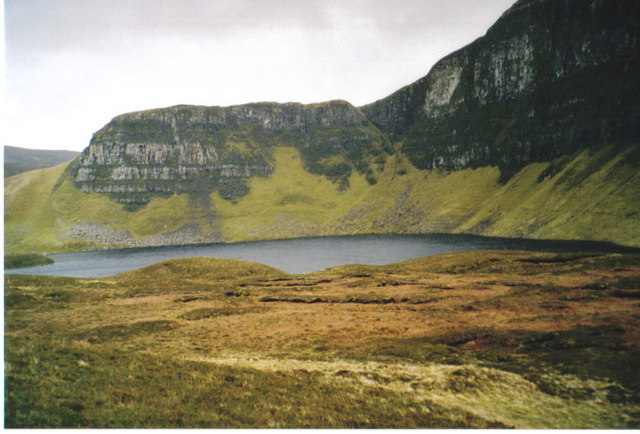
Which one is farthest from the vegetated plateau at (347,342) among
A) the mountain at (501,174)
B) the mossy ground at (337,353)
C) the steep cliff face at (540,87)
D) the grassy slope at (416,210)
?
the steep cliff face at (540,87)

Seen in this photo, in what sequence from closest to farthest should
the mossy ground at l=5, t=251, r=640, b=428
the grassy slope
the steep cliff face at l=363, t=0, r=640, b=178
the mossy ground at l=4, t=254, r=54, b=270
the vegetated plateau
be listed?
the mossy ground at l=5, t=251, r=640, b=428 → the vegetated plateau → the grassy slope → the mossy ground at l=4, t=254, r=54, b=270 → the steep cliff face at l=363, t=0, r=640, b=178

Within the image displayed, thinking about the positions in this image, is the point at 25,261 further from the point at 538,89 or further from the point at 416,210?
the point at 538,89

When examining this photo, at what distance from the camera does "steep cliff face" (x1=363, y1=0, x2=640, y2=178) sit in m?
105

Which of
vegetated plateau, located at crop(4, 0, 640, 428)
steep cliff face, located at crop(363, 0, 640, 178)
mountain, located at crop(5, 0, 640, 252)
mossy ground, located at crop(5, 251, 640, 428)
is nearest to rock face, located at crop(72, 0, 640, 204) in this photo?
steep cliff face, located at crop(363, 0, 640, 178)

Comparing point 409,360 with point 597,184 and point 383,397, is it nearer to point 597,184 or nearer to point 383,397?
point 383,397

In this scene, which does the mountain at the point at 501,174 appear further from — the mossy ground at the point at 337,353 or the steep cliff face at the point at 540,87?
the mossy ground at the point at 337,353

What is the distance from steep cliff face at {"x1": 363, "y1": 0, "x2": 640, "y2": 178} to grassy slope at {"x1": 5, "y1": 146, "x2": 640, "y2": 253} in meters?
9.12

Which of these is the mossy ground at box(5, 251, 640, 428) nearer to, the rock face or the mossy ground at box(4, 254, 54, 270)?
the mossy ground at box(4, 254, 54, 270)

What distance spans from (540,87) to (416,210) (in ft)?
234

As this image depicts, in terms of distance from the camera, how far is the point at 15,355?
38.1 ft

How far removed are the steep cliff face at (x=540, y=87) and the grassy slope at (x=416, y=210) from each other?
9115 millimetres

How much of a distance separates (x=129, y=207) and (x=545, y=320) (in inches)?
8430

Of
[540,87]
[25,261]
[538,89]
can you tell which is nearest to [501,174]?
[538,89]

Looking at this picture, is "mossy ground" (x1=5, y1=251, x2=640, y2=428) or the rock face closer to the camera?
"mossy ground" (x1=5, y1=251, x2=640, y2=428)
